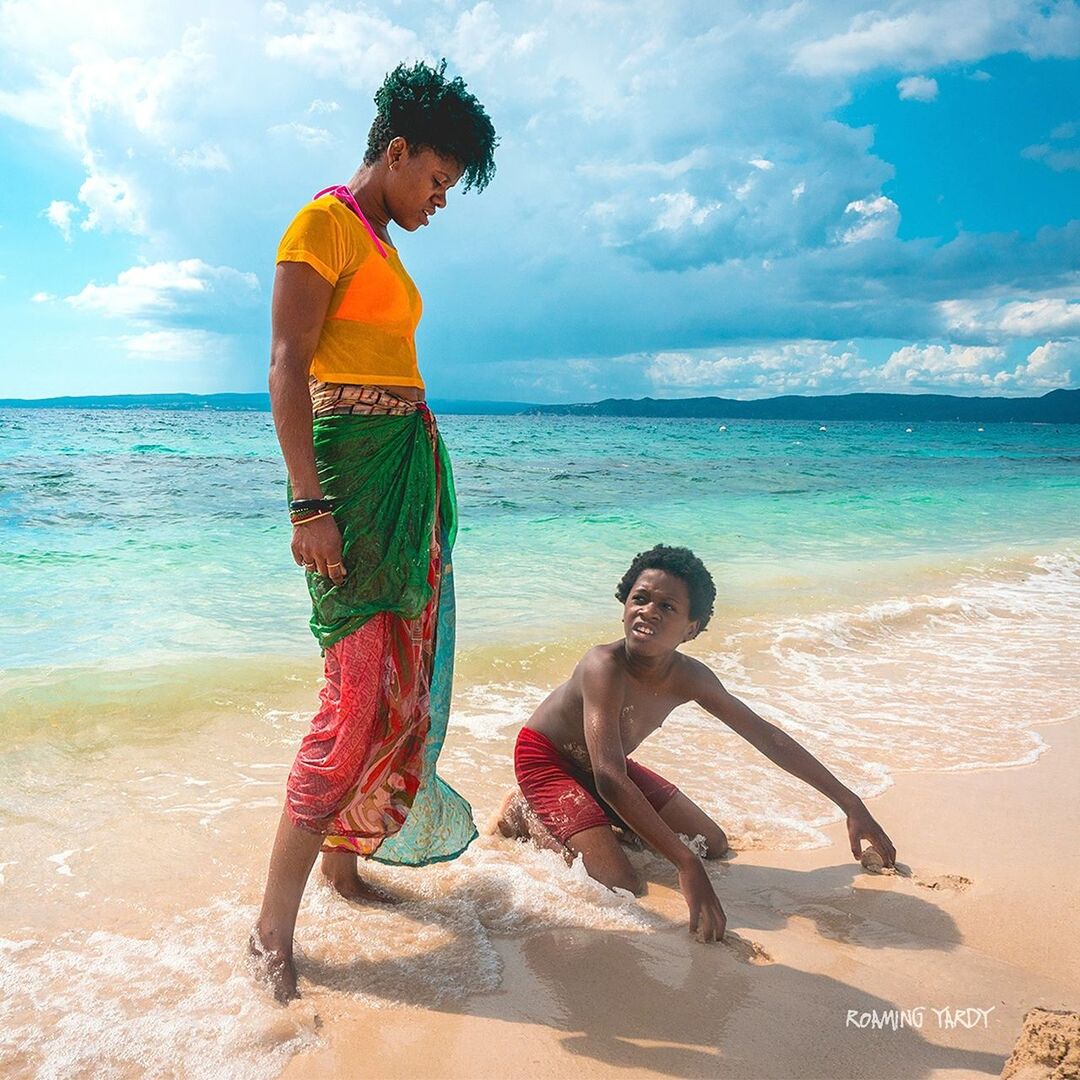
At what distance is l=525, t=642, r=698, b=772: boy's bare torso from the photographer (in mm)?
3230

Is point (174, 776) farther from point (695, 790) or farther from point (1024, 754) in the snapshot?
point (1024, 754)

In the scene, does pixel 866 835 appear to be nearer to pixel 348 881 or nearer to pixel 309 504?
pixel 348 881

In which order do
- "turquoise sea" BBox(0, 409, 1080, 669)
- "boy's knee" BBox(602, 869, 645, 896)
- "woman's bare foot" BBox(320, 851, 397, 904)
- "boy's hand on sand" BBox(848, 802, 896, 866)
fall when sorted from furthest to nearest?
"turquoise sea" BBox(0, 409, 1080, 669) < "boy's hand on sand" BBox(848, 802, 896, 866) < "boy's knee" BBox(602, 869, 645, 896) < "woman's bare foot" BBox(320, 851, 397, 904)

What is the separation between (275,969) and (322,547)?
3.41 feet

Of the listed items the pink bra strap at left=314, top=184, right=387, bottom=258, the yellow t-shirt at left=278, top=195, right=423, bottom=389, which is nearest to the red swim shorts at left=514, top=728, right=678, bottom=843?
the yellow t-shirt at left=278, top=195, right=423, bottom=389

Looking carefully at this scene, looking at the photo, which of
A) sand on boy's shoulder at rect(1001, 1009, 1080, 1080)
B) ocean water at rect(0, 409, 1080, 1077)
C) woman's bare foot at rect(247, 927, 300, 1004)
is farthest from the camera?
ocean water at rect(0, 409, 1080, 1077)

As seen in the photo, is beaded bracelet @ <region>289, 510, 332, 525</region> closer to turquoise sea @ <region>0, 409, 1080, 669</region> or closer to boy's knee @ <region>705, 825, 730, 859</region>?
boy's knee @ <region>705, 825, 730, 859</region>

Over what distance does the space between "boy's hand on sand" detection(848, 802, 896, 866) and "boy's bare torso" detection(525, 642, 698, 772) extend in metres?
0.66

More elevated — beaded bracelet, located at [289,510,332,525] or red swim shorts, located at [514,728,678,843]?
beaded bracelet, located at [289,510,332,525]

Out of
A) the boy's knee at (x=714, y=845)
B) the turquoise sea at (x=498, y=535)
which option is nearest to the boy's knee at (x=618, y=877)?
the boy's knee at (x=714, y=845)

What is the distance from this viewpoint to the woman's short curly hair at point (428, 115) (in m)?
2.45

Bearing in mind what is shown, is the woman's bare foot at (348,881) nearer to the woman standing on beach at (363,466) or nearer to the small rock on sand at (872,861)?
the woman standing on beach at (363,466)

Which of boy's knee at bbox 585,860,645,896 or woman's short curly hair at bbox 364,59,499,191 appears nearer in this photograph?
woman's short curly hair at bbox 364,59,499,191

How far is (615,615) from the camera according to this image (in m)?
7.31
